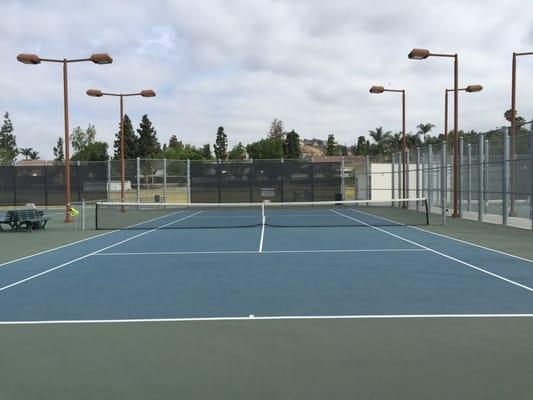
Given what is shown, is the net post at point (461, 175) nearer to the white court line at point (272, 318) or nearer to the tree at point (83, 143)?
the white court line at point (272, 318)

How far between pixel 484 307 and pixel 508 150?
13.4 meters

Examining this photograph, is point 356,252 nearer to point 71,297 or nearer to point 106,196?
point 71,297

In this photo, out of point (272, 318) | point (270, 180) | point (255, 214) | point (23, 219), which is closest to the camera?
point (272, 318)

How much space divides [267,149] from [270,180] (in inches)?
2509

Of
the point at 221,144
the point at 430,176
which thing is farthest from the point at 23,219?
the point at 221,144

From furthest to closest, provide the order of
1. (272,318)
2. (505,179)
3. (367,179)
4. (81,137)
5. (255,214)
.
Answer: (81,137) < (367,179) < (255,214) < (505,179) < (272,318)

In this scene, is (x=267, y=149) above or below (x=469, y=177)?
above

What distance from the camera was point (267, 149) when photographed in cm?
9625

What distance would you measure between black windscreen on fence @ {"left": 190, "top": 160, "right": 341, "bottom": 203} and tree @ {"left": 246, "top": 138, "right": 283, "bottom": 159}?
60.8 metres

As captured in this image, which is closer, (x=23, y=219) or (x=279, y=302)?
(x=279, y=302)

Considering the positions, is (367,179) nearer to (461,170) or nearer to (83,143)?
(461,170)

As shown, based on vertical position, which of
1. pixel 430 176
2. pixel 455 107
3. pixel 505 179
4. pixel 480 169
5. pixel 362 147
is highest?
pixel 362 147

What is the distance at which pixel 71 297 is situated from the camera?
7.11 m

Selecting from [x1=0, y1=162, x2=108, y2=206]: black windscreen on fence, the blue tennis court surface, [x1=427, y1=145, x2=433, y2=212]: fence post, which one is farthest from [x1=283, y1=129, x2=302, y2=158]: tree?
the blue tennis court surface
